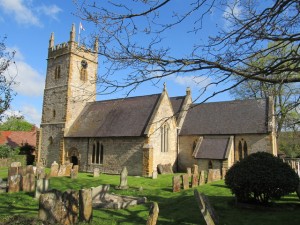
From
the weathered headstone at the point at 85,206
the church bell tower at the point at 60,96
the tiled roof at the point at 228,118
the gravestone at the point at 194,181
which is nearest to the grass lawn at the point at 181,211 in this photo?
the weathered headstone at the point at 85,206

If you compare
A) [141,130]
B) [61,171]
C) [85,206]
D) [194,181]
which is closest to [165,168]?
[141,130]

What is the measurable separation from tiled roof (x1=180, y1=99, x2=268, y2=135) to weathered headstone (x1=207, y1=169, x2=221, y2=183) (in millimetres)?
5738

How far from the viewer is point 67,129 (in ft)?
97.4

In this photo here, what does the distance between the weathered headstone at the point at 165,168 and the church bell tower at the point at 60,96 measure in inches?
417

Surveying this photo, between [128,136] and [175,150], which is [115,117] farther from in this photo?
[175,150]

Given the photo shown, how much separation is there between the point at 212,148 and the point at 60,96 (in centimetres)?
1757

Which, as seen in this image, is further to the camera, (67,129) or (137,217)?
(67,129)

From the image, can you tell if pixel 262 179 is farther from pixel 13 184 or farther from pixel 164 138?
pixel 164 138

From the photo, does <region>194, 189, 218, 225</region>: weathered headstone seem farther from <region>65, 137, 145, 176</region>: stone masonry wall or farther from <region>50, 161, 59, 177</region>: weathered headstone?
<region>50, 161, 59, 177</region>: weathered headstone

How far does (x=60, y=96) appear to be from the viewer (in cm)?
3134

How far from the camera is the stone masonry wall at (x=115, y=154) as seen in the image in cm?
2388

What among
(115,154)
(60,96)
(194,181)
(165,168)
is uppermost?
(60,96)

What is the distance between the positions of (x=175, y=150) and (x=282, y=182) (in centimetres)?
1708

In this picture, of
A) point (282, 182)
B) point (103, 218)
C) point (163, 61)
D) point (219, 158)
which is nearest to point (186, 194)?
point (282, 182)
